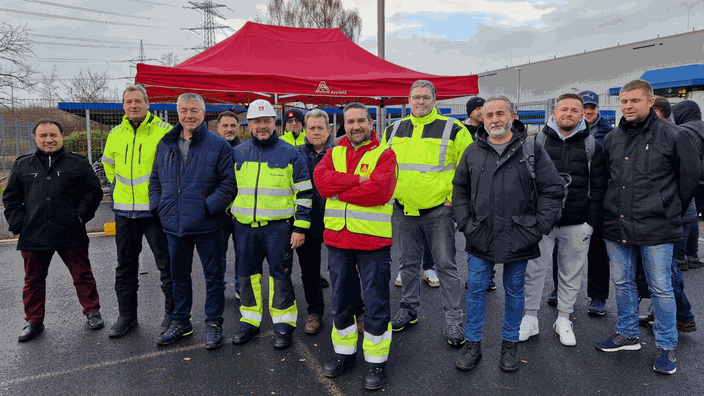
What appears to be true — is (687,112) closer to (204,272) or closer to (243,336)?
(243,336)

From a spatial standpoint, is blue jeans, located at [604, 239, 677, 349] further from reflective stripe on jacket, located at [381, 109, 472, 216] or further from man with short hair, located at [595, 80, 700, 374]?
reflective stripe on jacket, located at [381, 109, 472, 216]

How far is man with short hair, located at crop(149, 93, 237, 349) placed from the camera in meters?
3.46

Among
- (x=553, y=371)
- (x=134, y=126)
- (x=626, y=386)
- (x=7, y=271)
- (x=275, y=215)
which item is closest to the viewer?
(x=626, y=386)

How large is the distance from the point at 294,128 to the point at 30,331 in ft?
11.1

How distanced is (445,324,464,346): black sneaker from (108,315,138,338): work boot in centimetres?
279

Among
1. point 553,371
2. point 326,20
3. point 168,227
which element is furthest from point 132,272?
point 326,20

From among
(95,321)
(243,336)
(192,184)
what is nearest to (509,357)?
(243,336)

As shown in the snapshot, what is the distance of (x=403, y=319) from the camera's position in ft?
12.3

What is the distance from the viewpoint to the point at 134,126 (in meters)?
3.71

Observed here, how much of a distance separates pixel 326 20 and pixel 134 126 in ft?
81.0

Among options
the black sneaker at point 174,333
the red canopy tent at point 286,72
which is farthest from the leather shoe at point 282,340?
the red canopy tent at point 286,72

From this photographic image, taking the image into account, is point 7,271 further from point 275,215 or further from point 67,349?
point 275,215

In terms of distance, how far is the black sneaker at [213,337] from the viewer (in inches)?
135

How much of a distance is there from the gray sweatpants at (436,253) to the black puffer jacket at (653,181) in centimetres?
126
